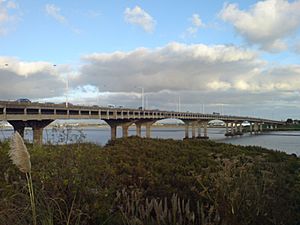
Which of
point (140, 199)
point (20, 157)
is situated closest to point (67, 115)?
point (140, 199)

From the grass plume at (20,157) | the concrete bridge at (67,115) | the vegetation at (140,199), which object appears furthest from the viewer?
the concrete bridge at (67,115)

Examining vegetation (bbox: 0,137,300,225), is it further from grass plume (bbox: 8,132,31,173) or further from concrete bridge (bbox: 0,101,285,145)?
concrete bridge (bbox: 0,101,285,145)

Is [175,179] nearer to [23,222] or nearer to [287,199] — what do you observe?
[287,199]

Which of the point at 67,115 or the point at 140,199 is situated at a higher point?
the point at 67,115

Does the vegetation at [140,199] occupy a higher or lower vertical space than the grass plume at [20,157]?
lower

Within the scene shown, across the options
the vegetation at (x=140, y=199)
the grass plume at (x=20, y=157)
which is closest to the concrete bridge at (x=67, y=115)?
the vegetation at (x=140, y=199)

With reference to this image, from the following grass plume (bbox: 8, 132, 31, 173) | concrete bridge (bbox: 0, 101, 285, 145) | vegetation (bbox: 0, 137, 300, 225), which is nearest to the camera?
grass plume (bbox: 8, 132, 31, 173)

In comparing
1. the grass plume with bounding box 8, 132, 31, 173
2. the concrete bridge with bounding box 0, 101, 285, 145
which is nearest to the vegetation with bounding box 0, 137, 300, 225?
the grass plume with bounding box 8, 132, 31, 173

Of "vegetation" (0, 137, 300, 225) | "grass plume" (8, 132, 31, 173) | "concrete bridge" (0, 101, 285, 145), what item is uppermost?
"concrete bridge" (0, 101, 285, 145)

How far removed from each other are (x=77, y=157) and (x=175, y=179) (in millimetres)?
2854

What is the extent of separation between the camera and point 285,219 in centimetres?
547

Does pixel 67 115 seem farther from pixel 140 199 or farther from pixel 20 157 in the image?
pixel 20 157

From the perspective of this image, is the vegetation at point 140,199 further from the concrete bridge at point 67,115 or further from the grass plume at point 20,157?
the concrete bridge at point 67,115

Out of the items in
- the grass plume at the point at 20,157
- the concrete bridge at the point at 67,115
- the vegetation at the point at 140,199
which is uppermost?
the concrete bridge at the point at 67,115
